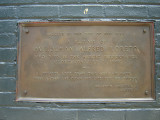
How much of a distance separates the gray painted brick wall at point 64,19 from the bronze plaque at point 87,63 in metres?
0.09

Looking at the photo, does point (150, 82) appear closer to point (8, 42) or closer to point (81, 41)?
point (81, 41)

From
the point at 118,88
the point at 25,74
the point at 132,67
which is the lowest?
the point at 118,88

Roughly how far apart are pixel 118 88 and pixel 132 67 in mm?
349

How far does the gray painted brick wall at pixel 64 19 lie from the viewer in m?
1.60

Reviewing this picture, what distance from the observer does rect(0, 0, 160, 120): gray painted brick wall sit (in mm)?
1603

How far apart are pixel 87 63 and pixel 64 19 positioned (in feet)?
2.29

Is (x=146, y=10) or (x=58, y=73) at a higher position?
(x=146, y=10)

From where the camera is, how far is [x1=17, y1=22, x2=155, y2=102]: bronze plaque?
161 cm

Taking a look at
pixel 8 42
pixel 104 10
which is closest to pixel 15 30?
pixel 8 42

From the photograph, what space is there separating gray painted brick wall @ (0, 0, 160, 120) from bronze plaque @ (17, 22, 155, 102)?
0.09 meters

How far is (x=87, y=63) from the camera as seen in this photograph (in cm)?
162

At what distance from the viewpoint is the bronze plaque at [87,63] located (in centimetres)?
161

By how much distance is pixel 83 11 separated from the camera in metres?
1.65

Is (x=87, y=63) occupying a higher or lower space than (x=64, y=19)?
lower
